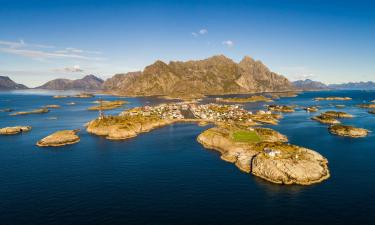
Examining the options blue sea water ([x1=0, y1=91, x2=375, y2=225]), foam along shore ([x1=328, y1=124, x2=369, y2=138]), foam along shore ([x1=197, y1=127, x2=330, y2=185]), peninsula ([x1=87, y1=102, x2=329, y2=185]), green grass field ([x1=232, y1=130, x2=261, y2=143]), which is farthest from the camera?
foam along shore ([x1=328, y1=124, x2=369, y2=138])

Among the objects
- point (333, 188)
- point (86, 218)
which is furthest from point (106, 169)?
point (333, 188)

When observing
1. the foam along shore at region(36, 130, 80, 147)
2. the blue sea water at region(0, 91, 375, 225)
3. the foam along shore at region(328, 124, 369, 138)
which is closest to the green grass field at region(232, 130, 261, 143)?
the blue sea water at region(0, 91, 375, 225)

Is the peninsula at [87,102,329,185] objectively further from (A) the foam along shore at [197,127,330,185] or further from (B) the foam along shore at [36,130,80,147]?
(B) the foam along shore at [36,130,80,147]

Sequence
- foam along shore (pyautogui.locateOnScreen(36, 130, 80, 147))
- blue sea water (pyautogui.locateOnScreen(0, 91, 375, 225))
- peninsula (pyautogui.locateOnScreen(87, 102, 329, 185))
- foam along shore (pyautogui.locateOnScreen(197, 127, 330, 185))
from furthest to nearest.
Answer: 1. foam along shore (pyautogui.locateOnScreen(36, 130, 80, 147))
2. peninsula (pyautogui.locateOnScreen(87, 102, 329, 185))
3. foam along shore (pyautogui.locateOnScreen(197, 127, 330, 185))
4. blue sea water (pyautogui.locateOnScreen(0, 91, 375, 225))

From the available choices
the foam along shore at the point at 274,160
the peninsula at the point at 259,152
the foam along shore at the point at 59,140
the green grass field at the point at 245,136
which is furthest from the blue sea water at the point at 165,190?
the green grass field at the point at 245,136

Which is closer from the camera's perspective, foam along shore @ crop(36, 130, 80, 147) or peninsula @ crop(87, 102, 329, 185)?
peninsula @ crop(87, 102, 329, 185)

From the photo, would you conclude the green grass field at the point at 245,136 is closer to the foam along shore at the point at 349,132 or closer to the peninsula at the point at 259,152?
the peninsula at the point at 259,152
